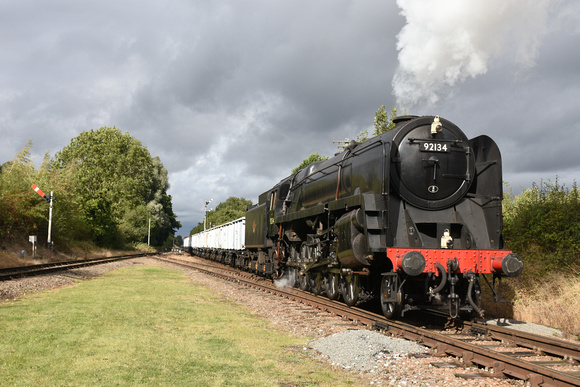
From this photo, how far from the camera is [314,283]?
1402 centimetres

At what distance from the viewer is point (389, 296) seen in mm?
9094

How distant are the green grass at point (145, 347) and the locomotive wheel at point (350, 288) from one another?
2.28 meters

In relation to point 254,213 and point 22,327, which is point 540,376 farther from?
point 254,213

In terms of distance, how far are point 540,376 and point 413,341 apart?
2363mm

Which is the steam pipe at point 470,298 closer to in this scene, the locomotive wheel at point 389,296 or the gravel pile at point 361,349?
the locomotive wheel at point 389,296

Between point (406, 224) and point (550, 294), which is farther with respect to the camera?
point (550, 294)

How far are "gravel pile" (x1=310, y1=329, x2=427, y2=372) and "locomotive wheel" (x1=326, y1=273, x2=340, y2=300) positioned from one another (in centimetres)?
406

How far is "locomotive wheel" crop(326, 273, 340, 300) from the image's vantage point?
11.9 m

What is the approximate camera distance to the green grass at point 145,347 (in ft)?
18.3

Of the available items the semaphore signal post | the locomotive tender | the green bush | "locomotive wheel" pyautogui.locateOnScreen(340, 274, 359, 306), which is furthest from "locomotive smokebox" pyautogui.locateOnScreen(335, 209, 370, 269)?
the semaphore signal post

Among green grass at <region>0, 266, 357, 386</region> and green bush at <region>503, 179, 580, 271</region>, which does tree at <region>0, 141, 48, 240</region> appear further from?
green bush at <region>503, 179, 580, 271</region>

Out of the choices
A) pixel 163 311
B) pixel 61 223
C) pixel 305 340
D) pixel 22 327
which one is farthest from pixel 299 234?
pixel 61 223

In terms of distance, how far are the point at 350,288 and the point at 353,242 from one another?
82.3 inches

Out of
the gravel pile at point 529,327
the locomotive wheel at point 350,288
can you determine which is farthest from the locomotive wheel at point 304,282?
the gravel pile at point 529,327
